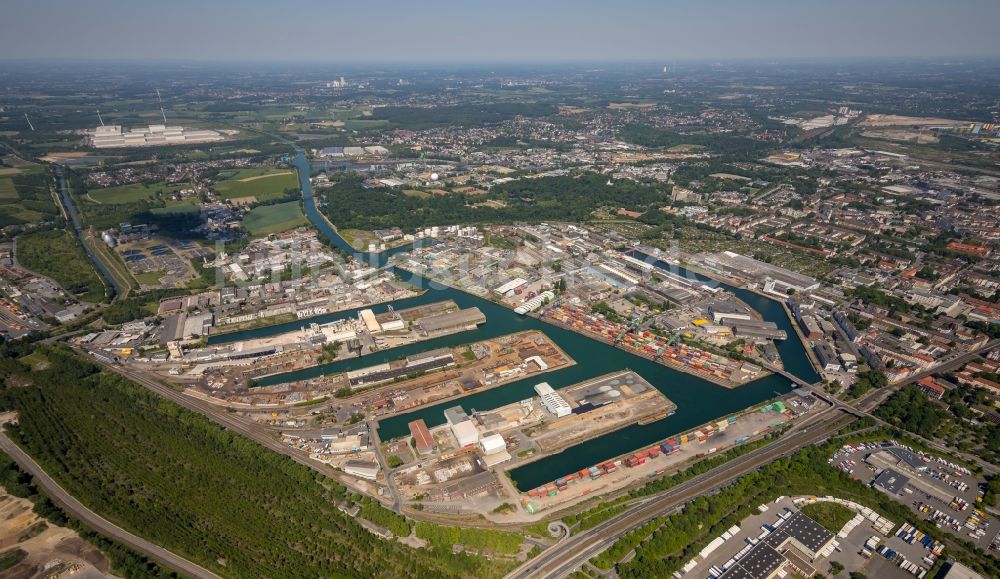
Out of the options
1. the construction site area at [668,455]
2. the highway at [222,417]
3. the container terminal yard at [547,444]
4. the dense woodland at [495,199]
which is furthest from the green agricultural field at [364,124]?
the construction site area at [668,455]

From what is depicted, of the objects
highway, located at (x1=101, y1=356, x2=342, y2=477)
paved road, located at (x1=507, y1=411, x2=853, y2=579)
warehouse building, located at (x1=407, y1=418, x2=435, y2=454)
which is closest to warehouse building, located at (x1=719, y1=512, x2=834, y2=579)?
paved road, located at (x1=507, y1=411, x2=853, y2=579)

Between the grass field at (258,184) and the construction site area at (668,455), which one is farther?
the grass field at (258,184)

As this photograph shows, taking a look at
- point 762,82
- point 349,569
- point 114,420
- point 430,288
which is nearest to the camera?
point 349,569

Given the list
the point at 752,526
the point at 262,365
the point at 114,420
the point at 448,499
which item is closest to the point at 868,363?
the point at 752,526

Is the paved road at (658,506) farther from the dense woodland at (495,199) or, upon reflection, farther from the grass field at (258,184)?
the grass field at (258,184)

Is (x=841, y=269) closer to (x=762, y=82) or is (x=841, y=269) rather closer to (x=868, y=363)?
(x=868, y=363)

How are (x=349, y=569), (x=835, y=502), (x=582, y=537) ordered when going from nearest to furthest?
(x=349, y=569) → (x=582, y=537) → (x=835, y=502)

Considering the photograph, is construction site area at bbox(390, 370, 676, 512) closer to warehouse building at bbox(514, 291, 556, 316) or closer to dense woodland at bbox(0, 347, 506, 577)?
dense woodland at bbox(0, 347, 506, 577)
